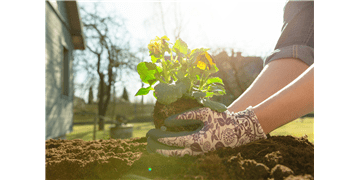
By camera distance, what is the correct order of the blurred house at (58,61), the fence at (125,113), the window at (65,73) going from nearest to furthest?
1. the blurred house at (58,61)
2. the window at (65,73)
3. the fence at (125,113)

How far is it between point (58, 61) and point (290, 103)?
446 cm

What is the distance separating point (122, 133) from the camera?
405 centimetres

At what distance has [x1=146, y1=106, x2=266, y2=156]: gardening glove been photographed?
80 cm

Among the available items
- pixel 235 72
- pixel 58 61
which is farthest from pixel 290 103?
pixel 58 61

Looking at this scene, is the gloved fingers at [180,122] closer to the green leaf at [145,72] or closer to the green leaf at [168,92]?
the green leaf at [168,92]

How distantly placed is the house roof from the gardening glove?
571 cm

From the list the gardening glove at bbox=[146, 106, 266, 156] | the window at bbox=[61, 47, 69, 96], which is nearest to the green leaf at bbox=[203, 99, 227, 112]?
the gardening glove at bbox=[146, 106, 266, 156]

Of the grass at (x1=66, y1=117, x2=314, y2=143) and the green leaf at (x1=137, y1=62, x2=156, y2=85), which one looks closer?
the green leaf at (x1=137, y1=62, x2=156, y2=85)

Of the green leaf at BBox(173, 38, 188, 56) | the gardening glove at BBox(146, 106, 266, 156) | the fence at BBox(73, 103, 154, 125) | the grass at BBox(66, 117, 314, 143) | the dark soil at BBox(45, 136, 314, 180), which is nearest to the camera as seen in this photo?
the dark soil at BBox(45, 136, 314, 180)

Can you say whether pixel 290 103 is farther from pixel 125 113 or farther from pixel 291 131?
pixel 125 113

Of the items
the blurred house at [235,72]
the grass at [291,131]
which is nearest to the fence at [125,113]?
the grass at [291,131]

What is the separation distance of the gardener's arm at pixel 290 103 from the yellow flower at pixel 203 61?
320 millimetres

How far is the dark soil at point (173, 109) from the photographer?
881 millimetres

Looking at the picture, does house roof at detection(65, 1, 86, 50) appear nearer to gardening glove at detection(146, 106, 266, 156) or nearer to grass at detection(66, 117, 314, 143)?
grass at detection(66, 117, 314, 143)
